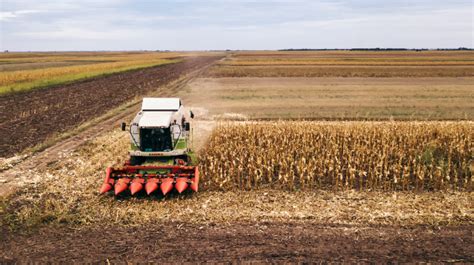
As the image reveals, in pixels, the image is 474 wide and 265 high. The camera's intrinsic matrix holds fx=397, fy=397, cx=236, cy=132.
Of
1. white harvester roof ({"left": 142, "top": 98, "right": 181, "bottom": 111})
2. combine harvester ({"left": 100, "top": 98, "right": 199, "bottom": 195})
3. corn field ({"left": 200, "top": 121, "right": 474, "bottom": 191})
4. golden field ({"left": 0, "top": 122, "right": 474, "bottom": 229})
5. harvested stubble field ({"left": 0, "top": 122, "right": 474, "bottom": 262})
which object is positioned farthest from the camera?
white harvester roof ({"left": 142, "top": 98, "right": 181, "bottom": 111})

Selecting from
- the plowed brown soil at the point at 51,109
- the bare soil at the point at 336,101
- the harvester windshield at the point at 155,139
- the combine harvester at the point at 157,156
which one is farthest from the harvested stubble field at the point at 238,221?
the bare soil at the point at 336,101

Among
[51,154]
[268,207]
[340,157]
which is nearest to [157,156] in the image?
[268,207]

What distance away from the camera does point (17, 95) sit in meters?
34.2

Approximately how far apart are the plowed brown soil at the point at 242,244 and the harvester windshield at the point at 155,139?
2.99 m

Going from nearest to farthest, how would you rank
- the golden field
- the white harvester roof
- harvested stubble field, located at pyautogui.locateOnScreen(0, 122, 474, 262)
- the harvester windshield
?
harvested stubble field, located at pyautogui.locateOnScreen(0, 122, 474, 262)
the golden field
the harvester windshield
the white harvester roof

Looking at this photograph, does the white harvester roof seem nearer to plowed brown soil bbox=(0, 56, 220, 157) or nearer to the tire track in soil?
the tire track in soil

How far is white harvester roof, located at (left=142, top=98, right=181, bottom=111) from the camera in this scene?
12484 millimetres

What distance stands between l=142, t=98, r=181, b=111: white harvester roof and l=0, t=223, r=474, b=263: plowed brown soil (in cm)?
424

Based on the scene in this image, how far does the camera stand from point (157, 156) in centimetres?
1186

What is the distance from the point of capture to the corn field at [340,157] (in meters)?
12.1

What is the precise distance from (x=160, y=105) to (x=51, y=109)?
695 inches

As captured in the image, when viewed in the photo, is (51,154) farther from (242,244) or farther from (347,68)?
(347,68)

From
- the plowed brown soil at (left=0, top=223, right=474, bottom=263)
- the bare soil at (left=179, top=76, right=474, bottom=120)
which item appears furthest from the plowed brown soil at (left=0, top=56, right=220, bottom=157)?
the plowed brown soil at (left=0, top=223, right=474, bottom=263)

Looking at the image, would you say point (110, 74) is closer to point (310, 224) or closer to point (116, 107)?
point (116, 107)
